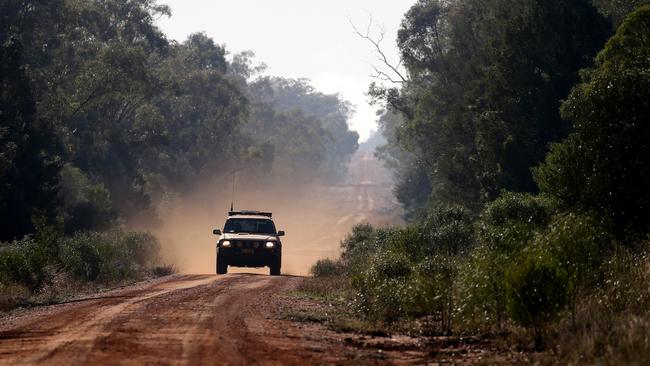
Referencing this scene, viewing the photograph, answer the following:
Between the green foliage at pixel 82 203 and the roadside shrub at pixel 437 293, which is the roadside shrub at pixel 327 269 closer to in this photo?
the roadside shrub at pixel 437 293

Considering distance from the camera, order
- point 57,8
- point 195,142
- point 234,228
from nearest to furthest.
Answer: point 234,228 → point 57,8 → point 195,142

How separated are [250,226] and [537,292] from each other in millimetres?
18790

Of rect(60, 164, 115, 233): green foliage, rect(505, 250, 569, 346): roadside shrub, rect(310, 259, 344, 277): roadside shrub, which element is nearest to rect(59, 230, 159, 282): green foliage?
rect(310, 259, 344, 277): roadside shrub

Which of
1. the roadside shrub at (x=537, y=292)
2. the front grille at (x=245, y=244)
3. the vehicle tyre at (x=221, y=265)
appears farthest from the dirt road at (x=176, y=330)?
the vehicle tyre at (x=221, y=265)

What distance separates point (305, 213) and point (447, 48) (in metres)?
51.2

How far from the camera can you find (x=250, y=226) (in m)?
30.2

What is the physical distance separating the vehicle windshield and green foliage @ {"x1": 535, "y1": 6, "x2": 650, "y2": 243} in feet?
38.7

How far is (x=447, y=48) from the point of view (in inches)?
2539

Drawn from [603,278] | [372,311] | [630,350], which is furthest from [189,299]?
[630,350]

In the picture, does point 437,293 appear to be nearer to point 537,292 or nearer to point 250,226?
point 537,292

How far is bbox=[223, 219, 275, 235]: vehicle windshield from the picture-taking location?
2998cm

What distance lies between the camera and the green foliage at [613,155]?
18.3 m

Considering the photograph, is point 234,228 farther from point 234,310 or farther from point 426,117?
point 426,117

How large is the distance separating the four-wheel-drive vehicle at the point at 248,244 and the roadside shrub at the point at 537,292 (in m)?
16.8
